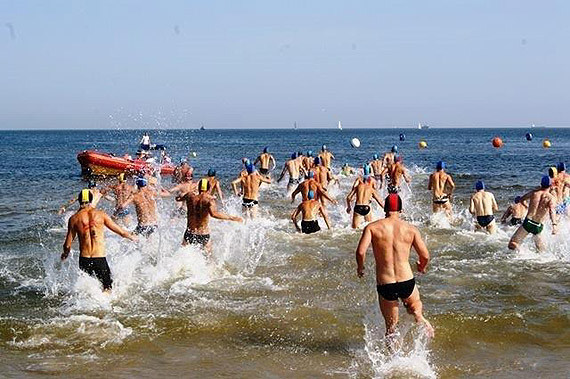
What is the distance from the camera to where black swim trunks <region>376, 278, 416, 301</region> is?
6.48 meters

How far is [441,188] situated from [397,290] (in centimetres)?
954

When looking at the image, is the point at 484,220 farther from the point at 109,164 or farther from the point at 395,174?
the point at 109,164

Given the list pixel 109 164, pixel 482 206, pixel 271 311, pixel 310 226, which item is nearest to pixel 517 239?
pixel 482 206

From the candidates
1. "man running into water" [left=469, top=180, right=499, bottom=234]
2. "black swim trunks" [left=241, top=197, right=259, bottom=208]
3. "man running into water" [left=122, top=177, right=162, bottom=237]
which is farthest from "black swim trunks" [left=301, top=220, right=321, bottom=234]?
"man running into water" [left=469, top=180, right=499, bottom=234]

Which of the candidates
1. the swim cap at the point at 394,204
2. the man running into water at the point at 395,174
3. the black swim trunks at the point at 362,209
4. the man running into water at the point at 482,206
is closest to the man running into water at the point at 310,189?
the black swim trunks at the point at 362,209

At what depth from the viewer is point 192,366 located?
267 inches

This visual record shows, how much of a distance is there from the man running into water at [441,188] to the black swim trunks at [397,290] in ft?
30.6

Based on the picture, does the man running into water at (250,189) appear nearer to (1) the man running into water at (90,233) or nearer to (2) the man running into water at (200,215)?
(2) the man running into water at (200,215)

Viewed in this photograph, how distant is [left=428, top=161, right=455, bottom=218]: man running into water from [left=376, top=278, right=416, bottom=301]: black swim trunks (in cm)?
932

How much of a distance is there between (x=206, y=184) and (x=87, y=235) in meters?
2.32

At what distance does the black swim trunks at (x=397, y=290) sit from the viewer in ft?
21.3

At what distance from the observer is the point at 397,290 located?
6.49 metres

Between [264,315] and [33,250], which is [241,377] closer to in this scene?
[264,315]

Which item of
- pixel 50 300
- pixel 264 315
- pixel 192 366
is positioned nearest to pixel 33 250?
pixel 50 300
